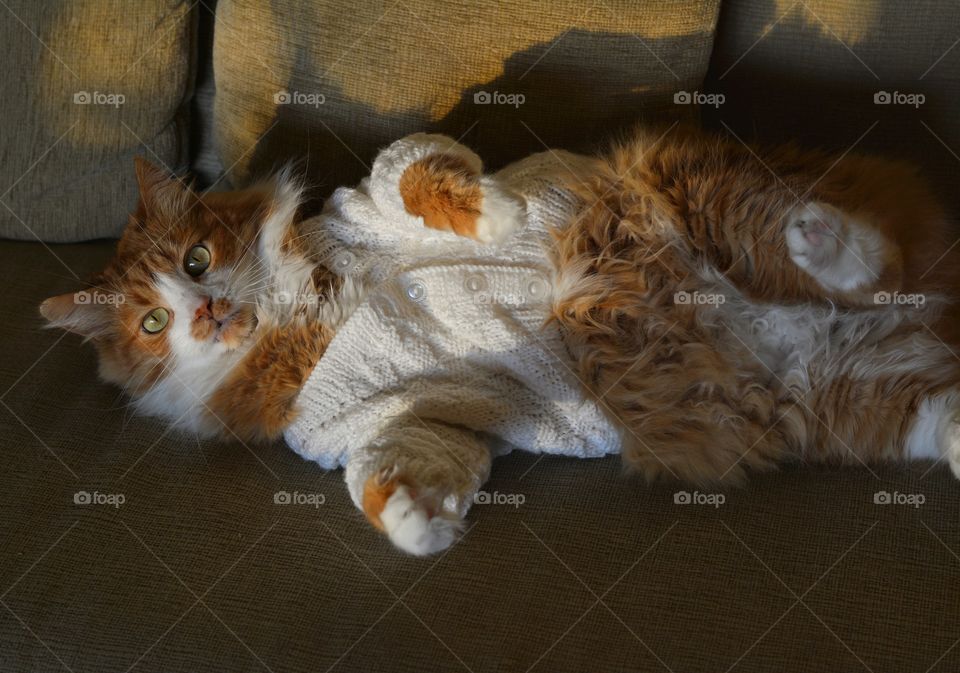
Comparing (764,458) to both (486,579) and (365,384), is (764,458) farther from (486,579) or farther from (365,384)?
(365,384)

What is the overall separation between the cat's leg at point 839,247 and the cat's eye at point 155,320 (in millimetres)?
1266

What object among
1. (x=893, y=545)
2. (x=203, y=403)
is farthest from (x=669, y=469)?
(x=203, y=403)

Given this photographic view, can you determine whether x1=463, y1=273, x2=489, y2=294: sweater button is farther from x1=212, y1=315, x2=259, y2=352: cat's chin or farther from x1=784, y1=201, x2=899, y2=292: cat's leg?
x1=784, y1=201, x2=899, y2=292: cat's leg

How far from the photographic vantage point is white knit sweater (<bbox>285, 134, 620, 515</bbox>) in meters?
1.71

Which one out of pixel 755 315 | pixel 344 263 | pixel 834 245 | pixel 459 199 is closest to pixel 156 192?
pixel 344 263

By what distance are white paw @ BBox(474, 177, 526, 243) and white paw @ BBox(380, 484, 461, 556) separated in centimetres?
50

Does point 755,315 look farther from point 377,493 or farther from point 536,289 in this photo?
point 377,493

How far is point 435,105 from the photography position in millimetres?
2092

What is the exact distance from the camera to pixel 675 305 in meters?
1.70

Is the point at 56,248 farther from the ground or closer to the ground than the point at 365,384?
closer to the ground

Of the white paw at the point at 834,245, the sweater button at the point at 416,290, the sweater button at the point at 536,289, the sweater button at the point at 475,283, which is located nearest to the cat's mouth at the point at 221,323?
the sweater button at the point at 416,290

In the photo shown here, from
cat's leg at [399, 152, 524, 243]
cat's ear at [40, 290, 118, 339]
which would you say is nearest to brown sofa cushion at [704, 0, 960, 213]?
cat's leg at [399, 152, 524, 243]

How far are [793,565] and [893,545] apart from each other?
0.18 metres

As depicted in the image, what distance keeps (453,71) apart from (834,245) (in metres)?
0.98
